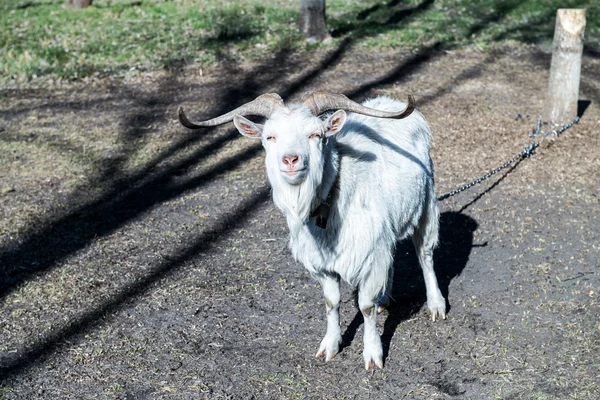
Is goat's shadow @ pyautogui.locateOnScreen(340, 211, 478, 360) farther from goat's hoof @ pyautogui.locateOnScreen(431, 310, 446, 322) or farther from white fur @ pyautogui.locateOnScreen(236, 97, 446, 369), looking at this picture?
white fur @ pyautogui.locateOnScreen(236, 97, 446, 369)

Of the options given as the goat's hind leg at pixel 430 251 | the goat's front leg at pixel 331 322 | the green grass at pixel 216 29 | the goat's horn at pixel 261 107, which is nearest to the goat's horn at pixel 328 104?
the goat's horn at pixel 261 107

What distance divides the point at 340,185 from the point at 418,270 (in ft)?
6.69

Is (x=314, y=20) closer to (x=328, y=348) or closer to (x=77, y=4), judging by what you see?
(x=77, y=4)

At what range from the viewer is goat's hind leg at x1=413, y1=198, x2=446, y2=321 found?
592 centimetres

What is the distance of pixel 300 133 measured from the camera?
4.66 meters

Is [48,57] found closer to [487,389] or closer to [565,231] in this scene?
[565,231]

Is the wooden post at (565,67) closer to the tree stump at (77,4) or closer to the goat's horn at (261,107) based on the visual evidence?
the goat's horn at (261,107)

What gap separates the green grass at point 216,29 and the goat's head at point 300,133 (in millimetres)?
8535

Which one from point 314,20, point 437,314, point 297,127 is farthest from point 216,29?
point 297,127

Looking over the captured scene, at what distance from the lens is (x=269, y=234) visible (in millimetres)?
7484

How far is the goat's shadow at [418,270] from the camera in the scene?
5.93 meters

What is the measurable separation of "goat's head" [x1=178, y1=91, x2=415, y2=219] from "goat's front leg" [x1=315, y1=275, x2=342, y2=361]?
826 mm

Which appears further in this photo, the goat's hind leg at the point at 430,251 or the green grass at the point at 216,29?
the green grass at the point at 216,29

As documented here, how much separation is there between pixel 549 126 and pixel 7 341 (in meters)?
7.19
